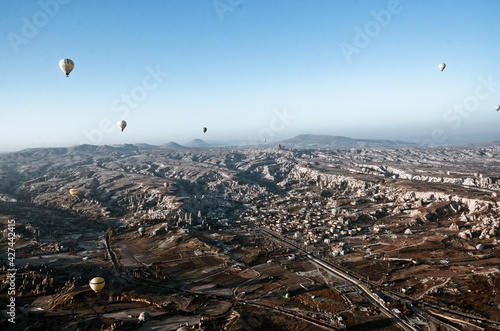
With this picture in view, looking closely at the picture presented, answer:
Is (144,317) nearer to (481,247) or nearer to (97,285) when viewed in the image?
(97,285)

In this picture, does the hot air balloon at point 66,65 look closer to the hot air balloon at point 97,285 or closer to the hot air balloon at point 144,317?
the hot air balloon at point 97,285

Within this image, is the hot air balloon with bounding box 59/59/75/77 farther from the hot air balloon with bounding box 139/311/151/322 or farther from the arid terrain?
the hot air balloon with bounding box 139/311/151/322

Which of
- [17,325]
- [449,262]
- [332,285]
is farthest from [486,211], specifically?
[17,325]

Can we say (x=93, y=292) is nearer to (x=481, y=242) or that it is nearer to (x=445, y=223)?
(x=481, y=242)

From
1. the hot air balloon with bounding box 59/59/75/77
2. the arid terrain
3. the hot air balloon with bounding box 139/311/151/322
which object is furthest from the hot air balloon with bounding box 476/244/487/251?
the hot air balloon with bounding box 59/59/75/77

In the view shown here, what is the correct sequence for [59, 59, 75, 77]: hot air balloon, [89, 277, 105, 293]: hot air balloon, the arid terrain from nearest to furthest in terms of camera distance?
the arid terrain → [89, 277, 105, 293]: hot air balloon → [59, 59, 75, 77]: hot air balloon

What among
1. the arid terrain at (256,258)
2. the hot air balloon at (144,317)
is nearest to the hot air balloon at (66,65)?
the arid terrain at (256,258)
